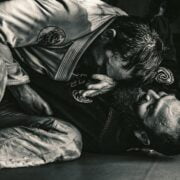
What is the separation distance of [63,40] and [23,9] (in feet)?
0.68

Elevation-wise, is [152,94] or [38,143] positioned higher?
[152,94]

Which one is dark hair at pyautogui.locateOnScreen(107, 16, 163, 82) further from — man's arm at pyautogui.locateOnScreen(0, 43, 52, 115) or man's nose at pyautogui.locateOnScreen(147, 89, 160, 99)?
man's arm at pyautogui.locateOnScreen(0, 43, 52, 115)

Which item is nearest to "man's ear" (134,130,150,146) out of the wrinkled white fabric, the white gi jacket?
the wrinkled white fabric

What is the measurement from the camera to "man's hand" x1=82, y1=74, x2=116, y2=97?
1.97 m

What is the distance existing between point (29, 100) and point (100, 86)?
0.31 m

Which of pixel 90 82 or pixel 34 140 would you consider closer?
pixel 34 140

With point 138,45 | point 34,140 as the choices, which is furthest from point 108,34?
point 34,140

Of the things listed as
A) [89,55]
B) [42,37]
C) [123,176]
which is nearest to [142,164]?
[123,176]

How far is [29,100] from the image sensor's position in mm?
1932

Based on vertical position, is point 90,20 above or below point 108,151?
above

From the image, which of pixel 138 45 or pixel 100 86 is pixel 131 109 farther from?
pixel 138 45

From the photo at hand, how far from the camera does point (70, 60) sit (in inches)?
76.9

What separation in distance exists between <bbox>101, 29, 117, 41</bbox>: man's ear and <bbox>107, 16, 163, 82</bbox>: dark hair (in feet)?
0.05

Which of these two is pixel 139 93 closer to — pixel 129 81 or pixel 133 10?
pixel 129 81
